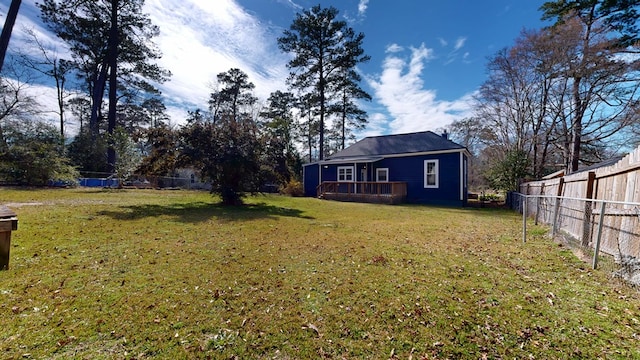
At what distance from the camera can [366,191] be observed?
16.2 m

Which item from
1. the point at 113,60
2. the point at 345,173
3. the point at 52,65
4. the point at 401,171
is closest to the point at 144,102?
the point at 52,65

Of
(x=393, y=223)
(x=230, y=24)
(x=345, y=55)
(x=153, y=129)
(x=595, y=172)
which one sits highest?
(x=345, y=55)

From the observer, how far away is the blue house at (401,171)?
48.4ft

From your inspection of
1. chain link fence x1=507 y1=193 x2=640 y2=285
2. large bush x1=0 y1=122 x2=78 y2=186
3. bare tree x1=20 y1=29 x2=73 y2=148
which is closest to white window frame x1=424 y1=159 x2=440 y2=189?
chain link fence x1=507 y1=193 x2=640 y2=285

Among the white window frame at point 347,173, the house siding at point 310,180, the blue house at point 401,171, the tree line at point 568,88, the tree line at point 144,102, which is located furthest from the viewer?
the house siding at point 310,180

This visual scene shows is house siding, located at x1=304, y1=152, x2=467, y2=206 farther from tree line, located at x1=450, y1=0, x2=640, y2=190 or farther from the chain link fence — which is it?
the chain link fence

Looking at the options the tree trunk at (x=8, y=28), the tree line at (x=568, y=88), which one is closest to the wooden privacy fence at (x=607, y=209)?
the tree line at (x=568, y=88)

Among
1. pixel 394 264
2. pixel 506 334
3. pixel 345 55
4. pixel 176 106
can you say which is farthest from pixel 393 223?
pixel 176 106

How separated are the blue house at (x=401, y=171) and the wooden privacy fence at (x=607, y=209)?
8218mm

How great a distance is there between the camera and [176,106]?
1267 inches

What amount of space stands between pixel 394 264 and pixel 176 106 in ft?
116

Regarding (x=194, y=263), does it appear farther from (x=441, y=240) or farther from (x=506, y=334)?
(x=441, y=240)

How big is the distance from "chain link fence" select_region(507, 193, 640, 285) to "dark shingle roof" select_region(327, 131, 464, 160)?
9825mm

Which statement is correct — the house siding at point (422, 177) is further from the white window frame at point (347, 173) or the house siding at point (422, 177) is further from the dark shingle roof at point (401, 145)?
the white window frame at point (347, 173)
